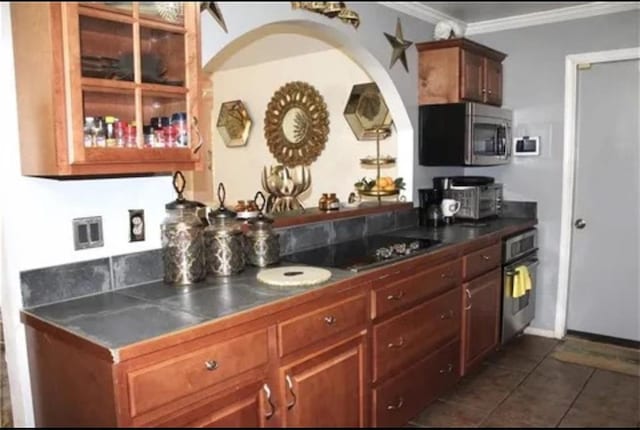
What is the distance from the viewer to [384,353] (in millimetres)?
2092

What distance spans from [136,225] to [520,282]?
2306 mm

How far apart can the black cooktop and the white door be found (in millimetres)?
1450

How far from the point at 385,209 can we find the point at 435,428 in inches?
46.9

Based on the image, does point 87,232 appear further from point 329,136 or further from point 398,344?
point 329,136

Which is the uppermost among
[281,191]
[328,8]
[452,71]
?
[452,71]

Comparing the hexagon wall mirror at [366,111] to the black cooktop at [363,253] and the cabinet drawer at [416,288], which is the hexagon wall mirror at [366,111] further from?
the cabinet drawer at [416,288]

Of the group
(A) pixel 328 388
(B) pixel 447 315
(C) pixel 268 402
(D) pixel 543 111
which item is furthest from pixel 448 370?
(D) pixel 543 111

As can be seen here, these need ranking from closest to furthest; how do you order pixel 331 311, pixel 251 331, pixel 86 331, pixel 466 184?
pixel 86 331
pixel 251 331
pixel 331 311
pixel 466 184

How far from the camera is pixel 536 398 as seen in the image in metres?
2.69

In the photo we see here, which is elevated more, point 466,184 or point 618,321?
point 466,184

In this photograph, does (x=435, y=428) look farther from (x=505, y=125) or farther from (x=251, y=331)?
(x=505, y=125)

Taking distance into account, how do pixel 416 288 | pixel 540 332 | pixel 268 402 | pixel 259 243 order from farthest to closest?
pixel 540 332
pixel 416 288
pixel 259 243
pixel 268 402

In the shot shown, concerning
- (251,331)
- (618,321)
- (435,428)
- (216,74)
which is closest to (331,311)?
(251,331)

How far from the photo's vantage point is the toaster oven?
10.9 ft
